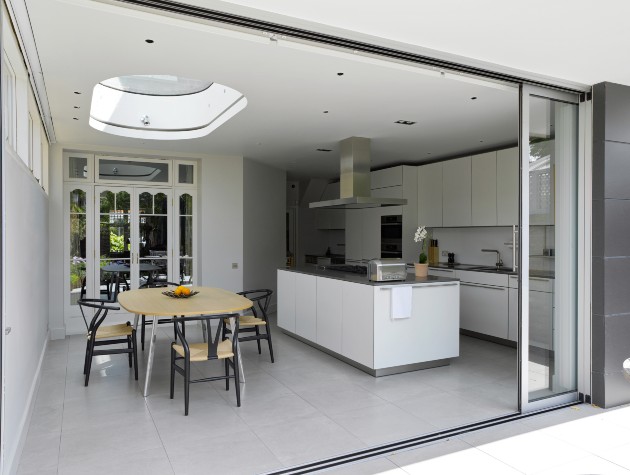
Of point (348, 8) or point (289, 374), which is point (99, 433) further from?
point (348, 8)

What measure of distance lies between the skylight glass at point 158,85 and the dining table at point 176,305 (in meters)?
2.48

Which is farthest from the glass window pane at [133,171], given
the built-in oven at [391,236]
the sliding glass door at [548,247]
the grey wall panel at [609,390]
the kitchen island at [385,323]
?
the grey wall panel at [609,390]

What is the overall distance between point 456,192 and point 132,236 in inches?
189

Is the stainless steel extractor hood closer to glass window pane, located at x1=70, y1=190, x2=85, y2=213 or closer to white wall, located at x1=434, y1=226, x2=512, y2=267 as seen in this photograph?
white wall, located at x1=434, y1=226, x2=512, y2=267

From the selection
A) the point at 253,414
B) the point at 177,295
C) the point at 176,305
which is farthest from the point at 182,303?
A: the point at 253,414

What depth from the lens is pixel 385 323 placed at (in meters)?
4.51

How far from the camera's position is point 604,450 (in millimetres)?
3006

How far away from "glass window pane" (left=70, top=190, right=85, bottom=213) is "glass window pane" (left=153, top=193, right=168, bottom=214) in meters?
0.98

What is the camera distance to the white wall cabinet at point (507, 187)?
5852mm

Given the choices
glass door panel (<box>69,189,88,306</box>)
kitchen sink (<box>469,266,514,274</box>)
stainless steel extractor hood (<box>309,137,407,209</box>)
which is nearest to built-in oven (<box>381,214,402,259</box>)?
kitchen sink (<box>469,266,514,274</box>)

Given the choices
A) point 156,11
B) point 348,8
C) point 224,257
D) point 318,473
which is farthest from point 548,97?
point 224,257

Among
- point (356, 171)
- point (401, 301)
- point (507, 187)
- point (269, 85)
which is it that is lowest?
point (401, 301)

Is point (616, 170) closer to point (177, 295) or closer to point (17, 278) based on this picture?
point (177, 295)

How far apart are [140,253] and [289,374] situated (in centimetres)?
347
